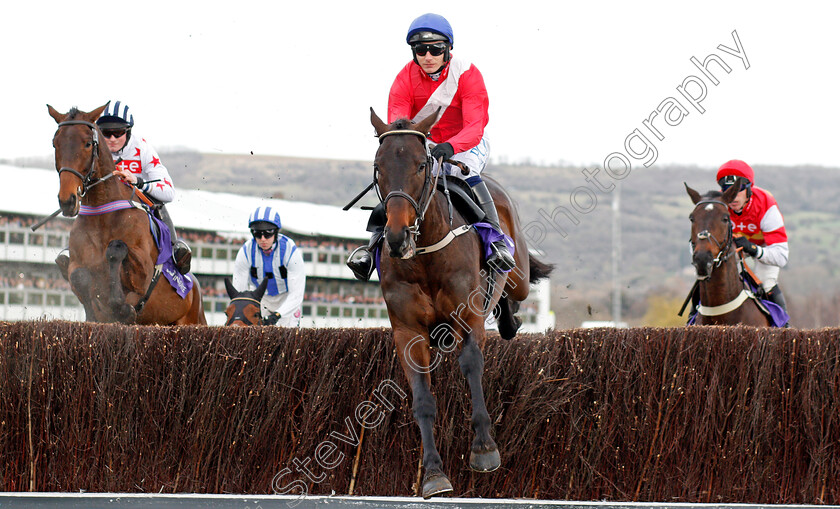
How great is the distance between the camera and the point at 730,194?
365 inches

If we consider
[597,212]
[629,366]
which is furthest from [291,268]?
[597,212]

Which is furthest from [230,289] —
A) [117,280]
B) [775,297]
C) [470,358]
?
[775,297]

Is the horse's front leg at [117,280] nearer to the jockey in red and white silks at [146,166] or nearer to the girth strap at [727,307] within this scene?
the jockey in red and white silks at [146,166]

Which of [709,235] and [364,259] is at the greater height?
[709,235]

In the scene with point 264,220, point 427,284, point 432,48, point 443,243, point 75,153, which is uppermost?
point 432,48

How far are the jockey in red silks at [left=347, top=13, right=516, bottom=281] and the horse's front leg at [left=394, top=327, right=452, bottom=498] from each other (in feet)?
1.82

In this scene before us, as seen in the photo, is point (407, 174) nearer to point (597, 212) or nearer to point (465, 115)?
point (465, 115)

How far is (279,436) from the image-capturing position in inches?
244

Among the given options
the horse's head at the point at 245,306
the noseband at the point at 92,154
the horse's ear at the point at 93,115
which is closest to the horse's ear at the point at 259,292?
the horse's head at the point at 245,306

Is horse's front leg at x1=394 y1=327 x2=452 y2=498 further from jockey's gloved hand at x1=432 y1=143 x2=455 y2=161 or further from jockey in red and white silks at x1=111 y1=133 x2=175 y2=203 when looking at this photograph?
jockey in red and white silks at x1=111 y1=133 x2=175 y2=203

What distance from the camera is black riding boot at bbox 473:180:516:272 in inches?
237

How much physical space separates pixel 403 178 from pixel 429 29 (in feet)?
4.37

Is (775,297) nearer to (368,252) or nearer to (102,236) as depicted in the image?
(368,252)

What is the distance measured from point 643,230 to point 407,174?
99820 mm
